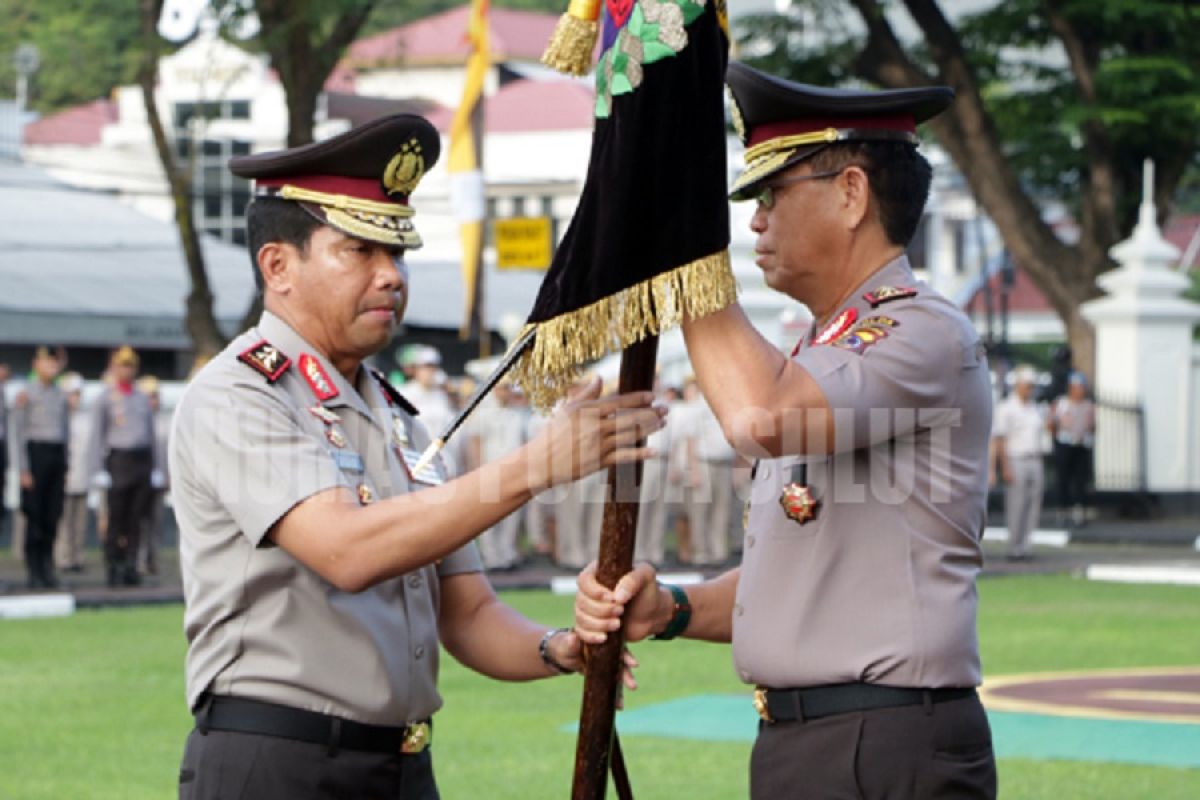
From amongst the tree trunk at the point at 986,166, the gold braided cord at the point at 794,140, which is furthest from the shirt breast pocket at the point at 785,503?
the tree trunk at the point at 986,166

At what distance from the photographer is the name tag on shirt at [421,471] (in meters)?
4.97

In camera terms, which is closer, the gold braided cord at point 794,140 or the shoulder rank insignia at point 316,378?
the gold braided cord at point 794,140

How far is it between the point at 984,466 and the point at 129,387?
17.4 m

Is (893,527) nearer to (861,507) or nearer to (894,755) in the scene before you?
(861,507)

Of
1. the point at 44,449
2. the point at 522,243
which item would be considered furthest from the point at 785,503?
the point at 522,243

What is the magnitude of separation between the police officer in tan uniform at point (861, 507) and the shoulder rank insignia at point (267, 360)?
0.85 m

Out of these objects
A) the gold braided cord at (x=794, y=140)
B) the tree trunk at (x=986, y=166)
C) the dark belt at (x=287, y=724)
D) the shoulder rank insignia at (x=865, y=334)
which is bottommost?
the dark belt at (x=287, y=724)

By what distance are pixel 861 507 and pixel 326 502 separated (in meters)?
1.13

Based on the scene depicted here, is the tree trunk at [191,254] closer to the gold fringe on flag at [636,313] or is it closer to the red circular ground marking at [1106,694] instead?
the red circular ground marking at [1106,694]

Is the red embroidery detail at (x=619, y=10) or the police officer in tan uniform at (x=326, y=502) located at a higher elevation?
the red embroidery detail at (x=619, y=10)

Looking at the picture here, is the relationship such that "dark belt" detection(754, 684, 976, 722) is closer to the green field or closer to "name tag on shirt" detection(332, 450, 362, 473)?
"name tag on shirt" detection(332, 450, 362, 473)

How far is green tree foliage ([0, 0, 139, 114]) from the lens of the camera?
31.8m

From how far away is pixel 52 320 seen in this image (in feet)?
117

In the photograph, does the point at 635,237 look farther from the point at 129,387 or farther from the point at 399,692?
the point at 129,387
